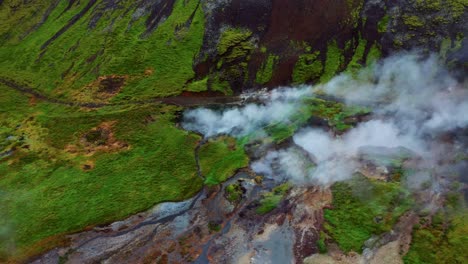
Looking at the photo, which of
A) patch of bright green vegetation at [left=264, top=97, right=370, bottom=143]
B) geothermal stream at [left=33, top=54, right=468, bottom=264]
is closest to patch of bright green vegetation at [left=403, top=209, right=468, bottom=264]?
geothermal stream at [left=33, top=54, right=468, bottom=264]

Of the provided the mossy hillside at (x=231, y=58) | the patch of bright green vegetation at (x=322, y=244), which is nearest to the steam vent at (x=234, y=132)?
the patch of bright green vegetation at (x=322, y=244)

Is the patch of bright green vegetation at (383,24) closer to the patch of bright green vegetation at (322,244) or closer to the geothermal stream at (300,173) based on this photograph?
the geothermal stream at (300,173)

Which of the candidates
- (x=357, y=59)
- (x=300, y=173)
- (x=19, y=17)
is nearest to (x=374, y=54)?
(x=357, y=59)

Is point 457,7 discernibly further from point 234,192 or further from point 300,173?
point 234,192

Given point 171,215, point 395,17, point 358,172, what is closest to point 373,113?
point 358,172

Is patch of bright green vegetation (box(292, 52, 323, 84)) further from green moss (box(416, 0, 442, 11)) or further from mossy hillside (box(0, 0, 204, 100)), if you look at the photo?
green moss (box(416, 0, 442, 11))

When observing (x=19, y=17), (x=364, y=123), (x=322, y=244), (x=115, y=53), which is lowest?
(x=322, y=244)
